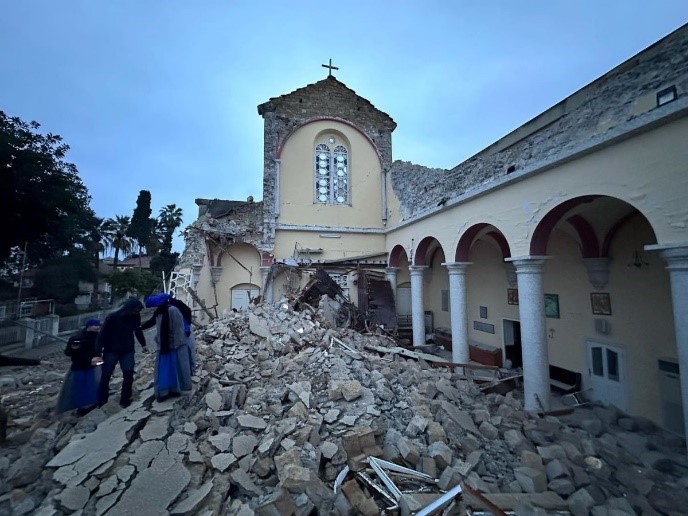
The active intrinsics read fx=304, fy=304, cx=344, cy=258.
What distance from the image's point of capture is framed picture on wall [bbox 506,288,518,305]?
29.2 feet

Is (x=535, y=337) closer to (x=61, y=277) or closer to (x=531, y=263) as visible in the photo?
(x=531, y=263)

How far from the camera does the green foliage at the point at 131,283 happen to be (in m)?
23.8

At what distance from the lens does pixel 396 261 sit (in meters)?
13.1

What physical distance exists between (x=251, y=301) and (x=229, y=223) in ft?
11.0

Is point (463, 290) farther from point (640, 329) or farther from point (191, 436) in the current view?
point (191, 436)

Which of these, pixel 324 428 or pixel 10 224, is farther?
pixel 10 224

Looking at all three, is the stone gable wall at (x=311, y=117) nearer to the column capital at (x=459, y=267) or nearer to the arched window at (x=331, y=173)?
the arched window at (x=331, y=173)

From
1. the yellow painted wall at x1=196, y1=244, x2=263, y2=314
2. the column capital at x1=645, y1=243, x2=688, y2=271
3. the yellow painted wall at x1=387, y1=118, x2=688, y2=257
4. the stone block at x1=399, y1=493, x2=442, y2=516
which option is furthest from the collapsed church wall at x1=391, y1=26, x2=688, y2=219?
the yellow painted wall at x1=196, y1=244, x2=263, y2=314

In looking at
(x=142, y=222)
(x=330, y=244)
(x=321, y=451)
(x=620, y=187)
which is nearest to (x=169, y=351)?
(x=321, y=451)

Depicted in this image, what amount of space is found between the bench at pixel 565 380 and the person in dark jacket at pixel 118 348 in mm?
9022

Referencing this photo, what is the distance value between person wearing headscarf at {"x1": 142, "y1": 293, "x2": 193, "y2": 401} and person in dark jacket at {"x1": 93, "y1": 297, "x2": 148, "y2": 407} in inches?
10.2

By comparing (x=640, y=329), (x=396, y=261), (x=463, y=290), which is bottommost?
(x=640, y=329)

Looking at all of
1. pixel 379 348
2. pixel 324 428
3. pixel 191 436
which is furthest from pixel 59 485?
pixel 379 348

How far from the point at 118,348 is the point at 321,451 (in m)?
3.06
